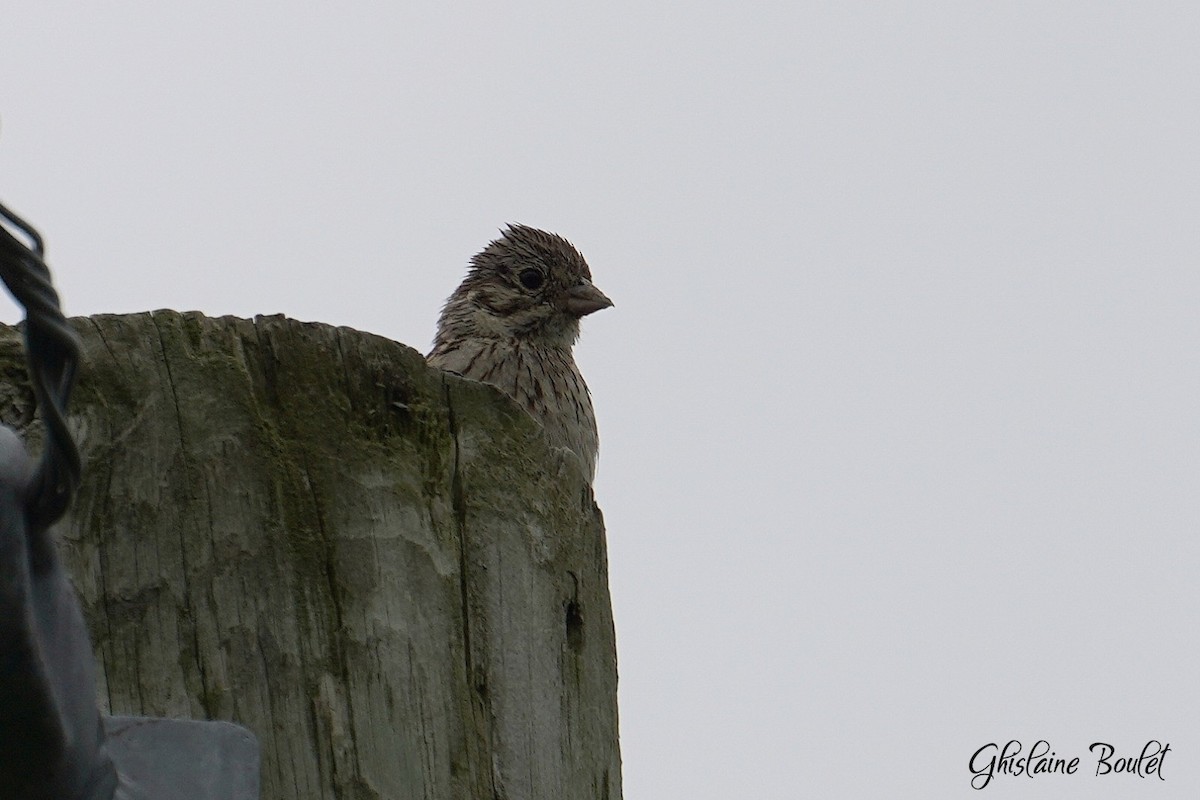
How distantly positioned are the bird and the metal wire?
554 cm

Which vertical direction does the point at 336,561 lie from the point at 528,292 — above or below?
below

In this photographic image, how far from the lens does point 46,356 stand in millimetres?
1145

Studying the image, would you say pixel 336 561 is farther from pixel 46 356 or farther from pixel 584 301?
pixel 584 301

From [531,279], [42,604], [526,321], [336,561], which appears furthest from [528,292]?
[42,604]

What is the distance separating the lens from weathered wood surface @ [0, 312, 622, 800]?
87.1 inches

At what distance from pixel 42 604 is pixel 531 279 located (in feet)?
21.8

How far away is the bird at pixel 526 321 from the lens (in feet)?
23.0

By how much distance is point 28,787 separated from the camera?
1.32m

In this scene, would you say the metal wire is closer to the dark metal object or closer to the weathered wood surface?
the dark metal object

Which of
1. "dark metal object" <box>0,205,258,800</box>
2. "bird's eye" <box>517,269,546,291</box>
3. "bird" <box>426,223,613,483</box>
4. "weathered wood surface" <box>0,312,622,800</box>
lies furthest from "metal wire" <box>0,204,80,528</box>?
"bird's eye" <box>517,269,546,291</box>

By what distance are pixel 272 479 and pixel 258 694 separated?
344 millimetres

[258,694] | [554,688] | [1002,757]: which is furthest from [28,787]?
[1002,757]

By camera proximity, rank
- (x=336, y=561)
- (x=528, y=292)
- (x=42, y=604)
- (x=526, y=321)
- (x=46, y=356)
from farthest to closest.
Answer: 1. (x=528, y=292)
2. (x=526, y=321)
3. (x=336, y=561)
4. (x=42, y=604)
5. (x=46, y=356)

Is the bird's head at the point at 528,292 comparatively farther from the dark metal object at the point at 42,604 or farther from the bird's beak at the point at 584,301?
the dark metal object at the point at 42,604
